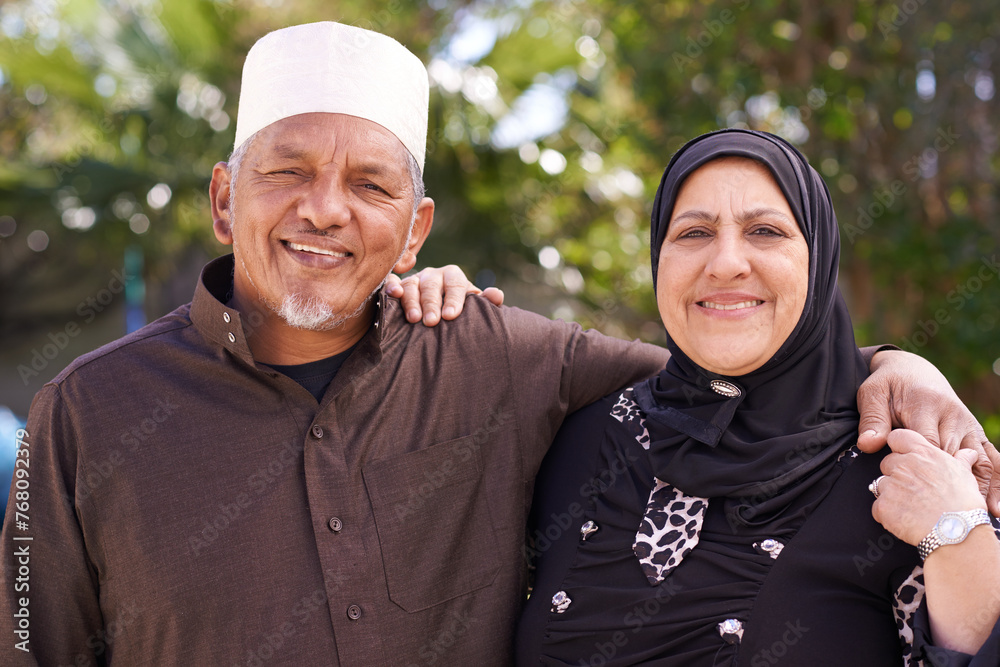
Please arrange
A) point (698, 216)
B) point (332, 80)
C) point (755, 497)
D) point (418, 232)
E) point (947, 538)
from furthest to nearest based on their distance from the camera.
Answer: point (418, 232), point (332, 80), point (698, 216), point (755, 497), point (947, 538)

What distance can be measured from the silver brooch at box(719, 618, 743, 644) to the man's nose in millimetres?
1331

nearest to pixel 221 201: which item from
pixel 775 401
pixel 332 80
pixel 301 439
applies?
pixel 332 80

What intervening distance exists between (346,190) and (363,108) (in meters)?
0.25

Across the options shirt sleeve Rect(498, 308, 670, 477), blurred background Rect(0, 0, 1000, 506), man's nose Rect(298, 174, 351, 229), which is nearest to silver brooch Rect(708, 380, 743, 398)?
shirt sleeve Rect(498, 308, 670, 477)

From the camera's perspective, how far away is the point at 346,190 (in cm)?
220

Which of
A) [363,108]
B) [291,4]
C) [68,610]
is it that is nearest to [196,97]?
[291,4]

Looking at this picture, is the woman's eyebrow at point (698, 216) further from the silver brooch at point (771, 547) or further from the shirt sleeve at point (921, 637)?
the shirt sleeve at point (921, 637)

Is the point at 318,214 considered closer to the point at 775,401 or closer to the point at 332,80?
the point at 332,80

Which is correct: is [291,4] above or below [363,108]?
above

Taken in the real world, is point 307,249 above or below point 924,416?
above

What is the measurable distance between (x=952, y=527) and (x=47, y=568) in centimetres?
195

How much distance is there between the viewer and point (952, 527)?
1.65 metres

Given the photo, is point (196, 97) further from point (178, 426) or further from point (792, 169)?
point (792, 169)

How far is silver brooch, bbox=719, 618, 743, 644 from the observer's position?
1.85 m
